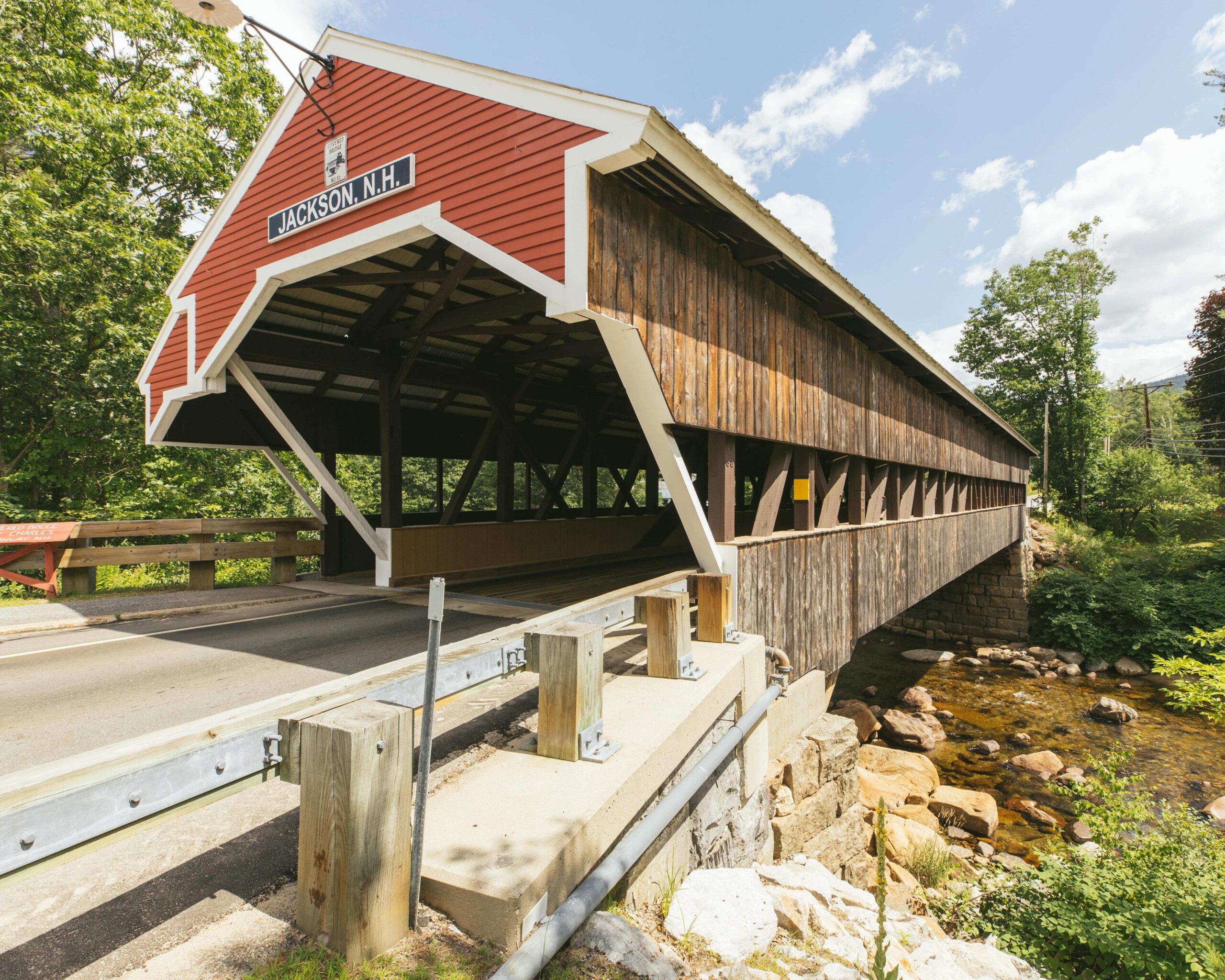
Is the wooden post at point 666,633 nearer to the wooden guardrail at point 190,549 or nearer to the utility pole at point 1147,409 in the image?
the wooden guardrail at point 190,549

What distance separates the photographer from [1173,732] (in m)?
13.4

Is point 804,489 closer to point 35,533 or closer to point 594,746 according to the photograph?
point 594,746

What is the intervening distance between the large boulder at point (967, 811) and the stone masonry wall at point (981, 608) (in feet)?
44.9

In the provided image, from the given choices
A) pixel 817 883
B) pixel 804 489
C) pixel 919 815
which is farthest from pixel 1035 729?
pixel 817 883

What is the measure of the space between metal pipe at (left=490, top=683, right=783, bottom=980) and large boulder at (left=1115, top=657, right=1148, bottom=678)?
2012cm

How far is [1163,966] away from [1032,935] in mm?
980

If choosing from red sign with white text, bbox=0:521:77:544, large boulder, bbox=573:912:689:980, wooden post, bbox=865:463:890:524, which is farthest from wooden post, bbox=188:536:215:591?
wooden post, bbox=865:463:890:524

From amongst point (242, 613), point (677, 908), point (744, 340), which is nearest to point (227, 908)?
point (677, 908)

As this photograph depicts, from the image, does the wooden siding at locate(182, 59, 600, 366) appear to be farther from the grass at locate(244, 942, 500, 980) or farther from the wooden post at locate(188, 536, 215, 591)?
the grass at locate(244, 942, 500, 980)

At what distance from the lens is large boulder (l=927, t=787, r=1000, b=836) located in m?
8.61

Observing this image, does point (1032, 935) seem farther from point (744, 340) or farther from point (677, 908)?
point (744, 340)

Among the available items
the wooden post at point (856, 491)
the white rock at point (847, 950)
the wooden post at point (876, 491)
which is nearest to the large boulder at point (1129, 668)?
the wooden post at point (876, 491)

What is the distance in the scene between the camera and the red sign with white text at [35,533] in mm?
8056

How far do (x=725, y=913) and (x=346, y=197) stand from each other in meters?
7.00
